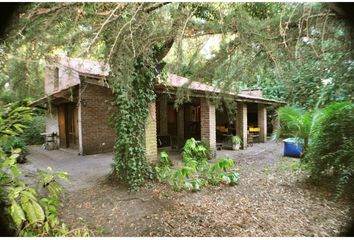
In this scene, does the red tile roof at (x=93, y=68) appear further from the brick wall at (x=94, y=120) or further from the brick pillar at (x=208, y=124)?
the brick wall at (x=94, y=120)

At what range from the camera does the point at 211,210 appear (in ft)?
14.2

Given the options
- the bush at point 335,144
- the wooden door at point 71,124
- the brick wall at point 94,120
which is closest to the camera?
the bush at point 335,144

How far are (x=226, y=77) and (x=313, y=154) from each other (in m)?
2.86

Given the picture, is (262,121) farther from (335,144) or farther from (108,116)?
(335,144)

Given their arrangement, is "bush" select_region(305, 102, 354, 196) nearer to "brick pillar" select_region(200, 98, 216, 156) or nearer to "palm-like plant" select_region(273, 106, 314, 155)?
"palm-like plant" select_region(273, 106, 314, 155)

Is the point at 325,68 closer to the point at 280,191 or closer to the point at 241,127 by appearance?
the point at 280,191

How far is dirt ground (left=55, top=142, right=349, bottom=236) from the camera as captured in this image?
3627 millimetres

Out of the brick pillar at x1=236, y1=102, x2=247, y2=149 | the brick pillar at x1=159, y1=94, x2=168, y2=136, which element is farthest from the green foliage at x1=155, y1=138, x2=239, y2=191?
the brick pillar at x1=159, y1=94, x2=168, y2=136

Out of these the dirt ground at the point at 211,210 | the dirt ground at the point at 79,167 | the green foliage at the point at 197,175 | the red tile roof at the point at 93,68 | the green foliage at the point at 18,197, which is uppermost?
the red tile roof at the point at 93,68

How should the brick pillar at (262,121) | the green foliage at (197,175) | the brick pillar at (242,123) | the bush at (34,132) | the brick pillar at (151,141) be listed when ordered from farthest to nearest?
the bush at (34,132) < the brick pillar at (262,121) < the brick pillar at (242,123) < the brick pillar at (151,141) < the green foliage at (197,175)

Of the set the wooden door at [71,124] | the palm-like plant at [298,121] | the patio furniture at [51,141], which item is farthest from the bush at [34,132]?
the palm-like plant at [298,121]

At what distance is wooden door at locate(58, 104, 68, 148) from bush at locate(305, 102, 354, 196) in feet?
36.9

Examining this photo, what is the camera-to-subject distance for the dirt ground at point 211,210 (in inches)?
143

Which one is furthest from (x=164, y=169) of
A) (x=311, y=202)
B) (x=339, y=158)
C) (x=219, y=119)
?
(x=219, y=119)
